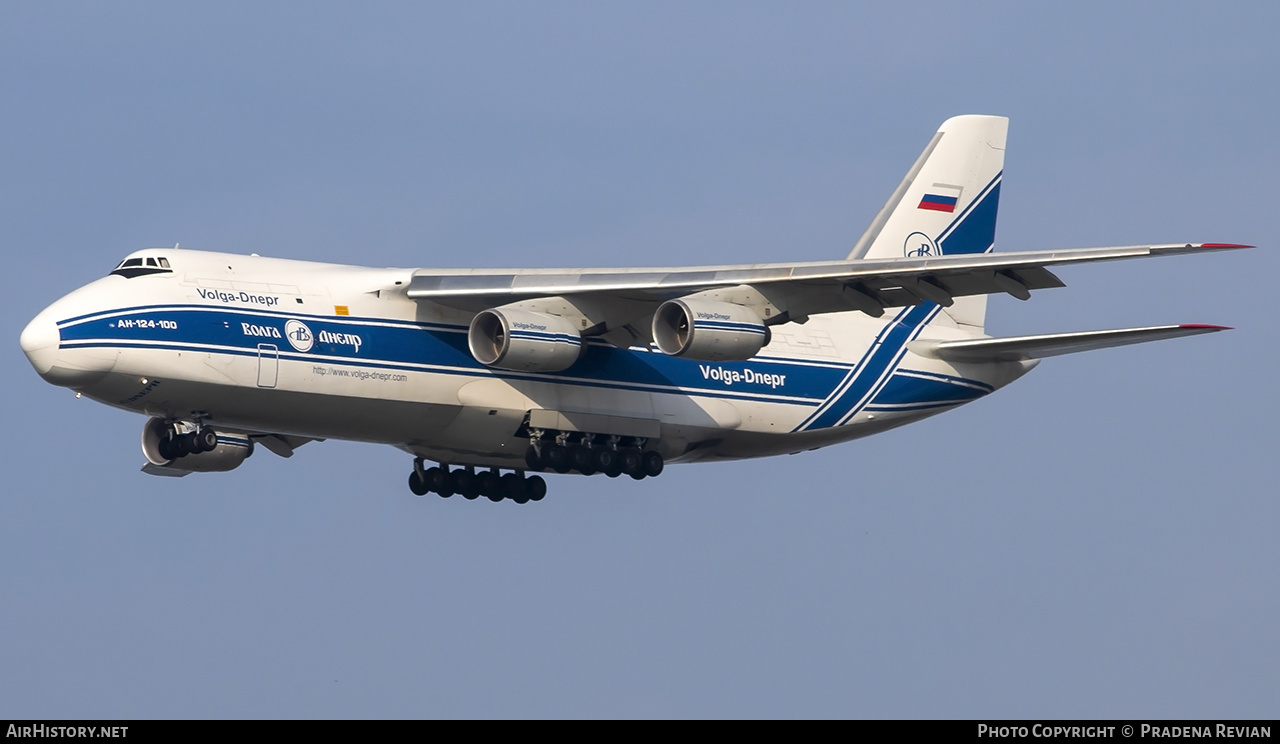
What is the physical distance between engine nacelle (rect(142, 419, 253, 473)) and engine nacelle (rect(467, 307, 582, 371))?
123 inches

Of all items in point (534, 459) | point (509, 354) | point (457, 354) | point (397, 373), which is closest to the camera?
point (509, 354)

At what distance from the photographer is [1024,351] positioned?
960 inches

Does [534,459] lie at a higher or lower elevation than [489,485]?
lower

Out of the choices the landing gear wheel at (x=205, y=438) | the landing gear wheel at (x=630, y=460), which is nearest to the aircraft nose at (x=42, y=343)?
the landing gear wheel at (x=205, y=438)

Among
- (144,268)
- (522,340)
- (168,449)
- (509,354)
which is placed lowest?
(168,449)

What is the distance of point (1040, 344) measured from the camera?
78.4ft

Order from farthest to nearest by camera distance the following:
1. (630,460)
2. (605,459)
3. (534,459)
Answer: (630,460) → (605,459) → (534,459)

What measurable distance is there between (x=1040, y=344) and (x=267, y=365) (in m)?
9.28

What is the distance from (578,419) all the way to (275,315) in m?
3.71

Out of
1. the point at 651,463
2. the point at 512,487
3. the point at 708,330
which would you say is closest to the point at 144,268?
the point at 512,487

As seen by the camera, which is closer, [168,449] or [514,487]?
[168,449]

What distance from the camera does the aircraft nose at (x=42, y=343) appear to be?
785 inches

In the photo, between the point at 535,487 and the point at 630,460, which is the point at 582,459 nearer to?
the point at 630,460

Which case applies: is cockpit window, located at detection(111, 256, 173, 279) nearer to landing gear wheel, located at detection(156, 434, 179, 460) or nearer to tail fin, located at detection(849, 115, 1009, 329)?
landing gear wheel, located at detection(156, 434, 179, 460)
